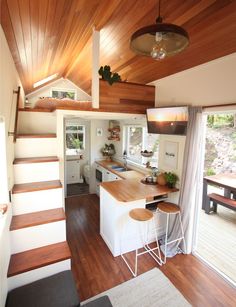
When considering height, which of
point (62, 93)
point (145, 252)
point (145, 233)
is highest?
point (62, 93)

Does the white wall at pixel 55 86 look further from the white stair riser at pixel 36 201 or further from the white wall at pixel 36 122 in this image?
the white stair riser at pixel 36 201

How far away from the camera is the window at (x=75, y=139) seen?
587 centimetres

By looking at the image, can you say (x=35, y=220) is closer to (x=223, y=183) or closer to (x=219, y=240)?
(x=219, y=240)

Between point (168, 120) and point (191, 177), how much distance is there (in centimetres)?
92

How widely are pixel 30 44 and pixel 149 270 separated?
10.6ft

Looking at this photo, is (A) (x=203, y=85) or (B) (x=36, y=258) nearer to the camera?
(B) (x=36, y=258)

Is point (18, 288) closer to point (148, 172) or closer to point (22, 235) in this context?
point (22, 235)

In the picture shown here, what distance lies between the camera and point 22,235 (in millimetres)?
1953

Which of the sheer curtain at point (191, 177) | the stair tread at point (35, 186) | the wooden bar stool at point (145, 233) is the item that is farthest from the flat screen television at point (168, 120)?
the stair tread at point (35, 186)

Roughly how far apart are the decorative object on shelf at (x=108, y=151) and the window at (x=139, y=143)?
0.57 meters

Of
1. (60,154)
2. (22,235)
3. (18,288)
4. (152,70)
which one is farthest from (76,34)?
(18,288)

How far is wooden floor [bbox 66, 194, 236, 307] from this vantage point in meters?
2.15

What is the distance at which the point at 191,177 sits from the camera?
261cm

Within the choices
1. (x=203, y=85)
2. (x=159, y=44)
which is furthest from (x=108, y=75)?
(x=159, y=44)
